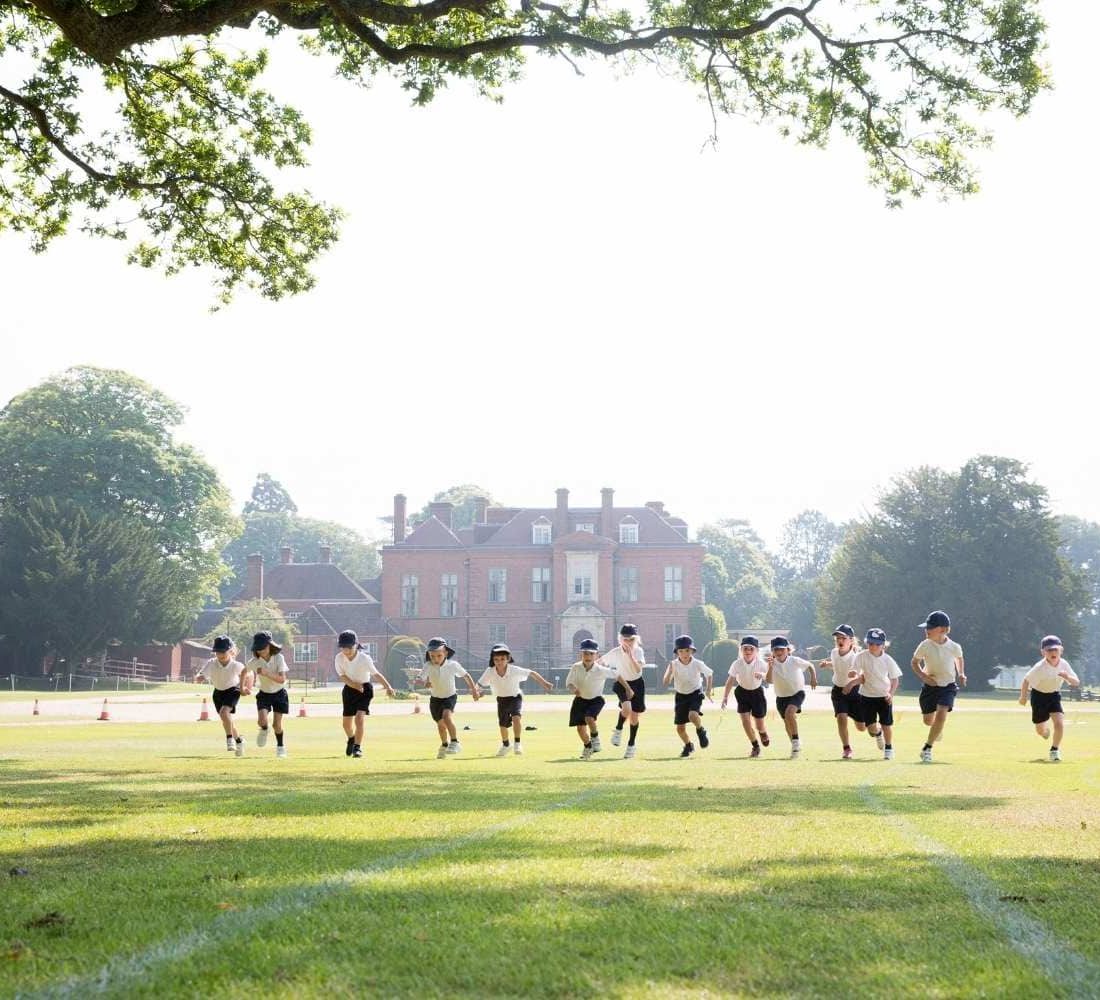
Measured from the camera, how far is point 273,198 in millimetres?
20875

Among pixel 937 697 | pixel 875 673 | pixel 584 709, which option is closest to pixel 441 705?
pixel 584 709

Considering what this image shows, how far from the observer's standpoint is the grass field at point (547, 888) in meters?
4.98

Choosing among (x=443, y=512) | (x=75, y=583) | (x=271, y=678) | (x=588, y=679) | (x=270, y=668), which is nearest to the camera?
(x=270, y=668)

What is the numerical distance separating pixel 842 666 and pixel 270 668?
28.8 feet

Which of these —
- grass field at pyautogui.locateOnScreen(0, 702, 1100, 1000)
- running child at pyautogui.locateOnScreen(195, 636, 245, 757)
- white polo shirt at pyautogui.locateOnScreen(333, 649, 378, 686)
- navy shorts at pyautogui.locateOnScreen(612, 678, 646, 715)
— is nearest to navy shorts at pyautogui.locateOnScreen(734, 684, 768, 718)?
navy shorts at pyautogui.locateOnScreen(612, 678, 646, 715)

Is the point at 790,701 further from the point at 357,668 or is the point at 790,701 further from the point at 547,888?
the point at 547,888

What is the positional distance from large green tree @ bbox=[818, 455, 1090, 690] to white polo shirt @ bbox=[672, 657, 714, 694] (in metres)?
57.4

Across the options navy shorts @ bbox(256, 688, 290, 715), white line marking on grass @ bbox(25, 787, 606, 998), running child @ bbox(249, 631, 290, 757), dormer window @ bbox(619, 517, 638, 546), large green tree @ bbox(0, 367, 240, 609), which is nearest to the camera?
white line marking on grass @ bbox(25, 787, 606, 998)

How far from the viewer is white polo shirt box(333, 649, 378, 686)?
66.8 ft

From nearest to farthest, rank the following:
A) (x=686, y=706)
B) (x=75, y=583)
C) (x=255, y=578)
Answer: (x=686, y=706) → (x=75, y=583) → (x=255, y=578)

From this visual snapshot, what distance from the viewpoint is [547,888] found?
6.78m

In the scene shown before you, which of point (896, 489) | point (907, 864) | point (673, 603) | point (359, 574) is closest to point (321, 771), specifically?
point (907, 864)

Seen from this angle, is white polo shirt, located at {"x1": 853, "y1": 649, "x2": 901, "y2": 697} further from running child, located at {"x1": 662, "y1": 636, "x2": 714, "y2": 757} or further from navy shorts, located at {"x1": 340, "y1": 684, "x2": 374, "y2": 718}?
navy shorts, located at {"x1": 340, "y1": 684, "x2": 374, "y2": 718}

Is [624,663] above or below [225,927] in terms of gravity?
above
